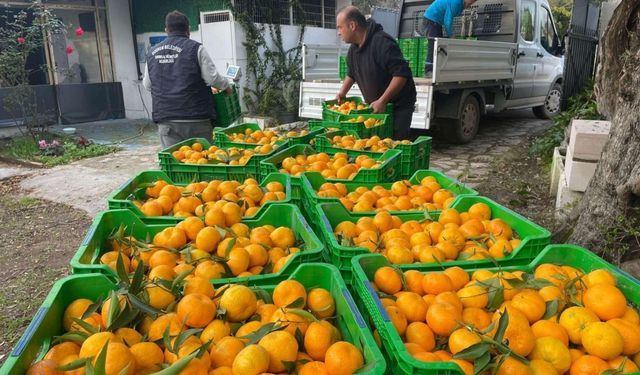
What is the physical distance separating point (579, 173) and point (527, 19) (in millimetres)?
6284

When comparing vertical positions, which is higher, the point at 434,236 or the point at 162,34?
the point at 162,34

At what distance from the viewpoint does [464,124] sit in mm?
8492

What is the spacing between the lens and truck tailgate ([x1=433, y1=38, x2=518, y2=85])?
6.97 metres

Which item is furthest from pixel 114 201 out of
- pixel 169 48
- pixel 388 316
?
pixel 169 48

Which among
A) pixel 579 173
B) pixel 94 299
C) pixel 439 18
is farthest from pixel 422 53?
pixel 94 299

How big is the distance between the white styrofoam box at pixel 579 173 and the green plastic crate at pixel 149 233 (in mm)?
3129

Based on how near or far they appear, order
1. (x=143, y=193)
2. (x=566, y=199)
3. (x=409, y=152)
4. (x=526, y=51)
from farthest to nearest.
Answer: (x=526, y=51), (x=566, y=199), (x=409, y=152), (x=143, y=193)

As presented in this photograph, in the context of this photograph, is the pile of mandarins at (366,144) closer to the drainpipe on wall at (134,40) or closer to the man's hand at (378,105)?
the man's hand at (378,105)

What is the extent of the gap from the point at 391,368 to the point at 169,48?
408cm

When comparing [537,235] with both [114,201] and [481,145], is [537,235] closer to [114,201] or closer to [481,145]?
[114,201]

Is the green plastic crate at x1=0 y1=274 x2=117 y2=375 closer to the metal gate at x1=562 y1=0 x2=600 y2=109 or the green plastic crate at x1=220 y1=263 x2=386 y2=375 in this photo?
the green plastic crate at x1=220 y1=263 x2=386 y2=375

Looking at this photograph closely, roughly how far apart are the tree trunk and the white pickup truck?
12.4 feet

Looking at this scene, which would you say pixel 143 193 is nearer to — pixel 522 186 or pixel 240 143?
pixel 240 143

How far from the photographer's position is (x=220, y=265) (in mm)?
1950
